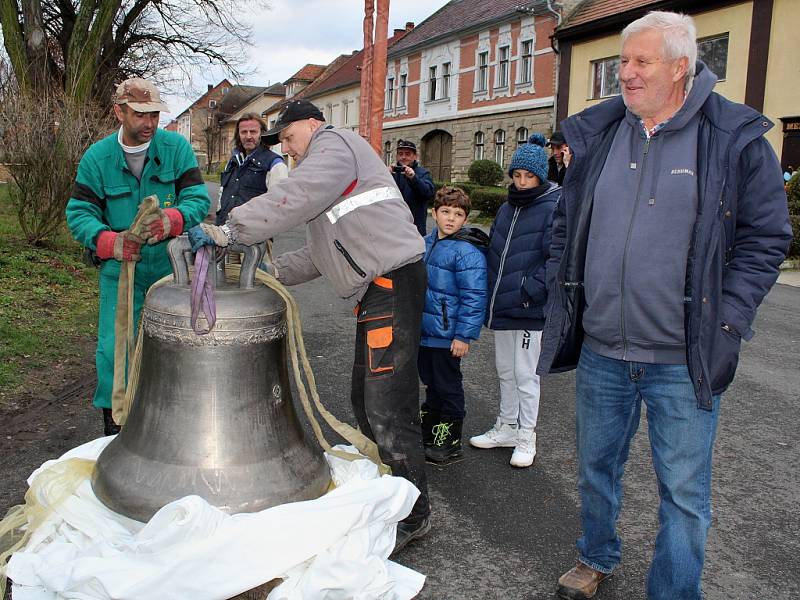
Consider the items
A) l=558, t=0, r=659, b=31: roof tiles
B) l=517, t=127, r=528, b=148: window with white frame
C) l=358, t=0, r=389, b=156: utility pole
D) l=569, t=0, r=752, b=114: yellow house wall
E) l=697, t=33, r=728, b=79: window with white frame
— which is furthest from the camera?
l=517, t=127, r=528, b=148: window with white frame

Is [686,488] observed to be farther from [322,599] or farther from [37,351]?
[37,351]

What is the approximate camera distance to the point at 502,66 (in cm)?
3141

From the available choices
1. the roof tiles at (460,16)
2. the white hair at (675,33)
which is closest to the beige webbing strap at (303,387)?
the white hair at (675,33)

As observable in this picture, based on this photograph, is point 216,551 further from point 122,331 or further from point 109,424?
point 109,424

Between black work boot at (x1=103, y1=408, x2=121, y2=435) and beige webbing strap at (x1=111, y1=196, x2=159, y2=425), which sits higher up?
beige webbing strap at (x1=111, y1=196, x2=159, y2=425)

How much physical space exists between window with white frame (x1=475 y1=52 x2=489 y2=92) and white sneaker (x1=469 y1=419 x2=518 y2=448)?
1166 inches

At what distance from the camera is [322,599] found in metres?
2.42

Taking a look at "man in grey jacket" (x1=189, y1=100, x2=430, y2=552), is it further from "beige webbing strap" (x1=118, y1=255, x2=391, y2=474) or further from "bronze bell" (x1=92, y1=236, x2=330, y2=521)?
"bronze bell" (x1=92, y1=236, x2=330, y2=521)

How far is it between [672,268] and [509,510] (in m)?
1.68

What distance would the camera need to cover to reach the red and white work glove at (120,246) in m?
3.05

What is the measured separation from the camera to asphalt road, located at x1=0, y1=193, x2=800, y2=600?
3.04 meters

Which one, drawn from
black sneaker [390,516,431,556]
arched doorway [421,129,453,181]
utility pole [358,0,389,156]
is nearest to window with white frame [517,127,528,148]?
arched doorway [421,129,453,181]

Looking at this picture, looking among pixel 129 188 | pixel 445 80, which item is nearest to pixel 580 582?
pixel 129 188

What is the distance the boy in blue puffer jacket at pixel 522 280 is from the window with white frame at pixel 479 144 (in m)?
28.7
